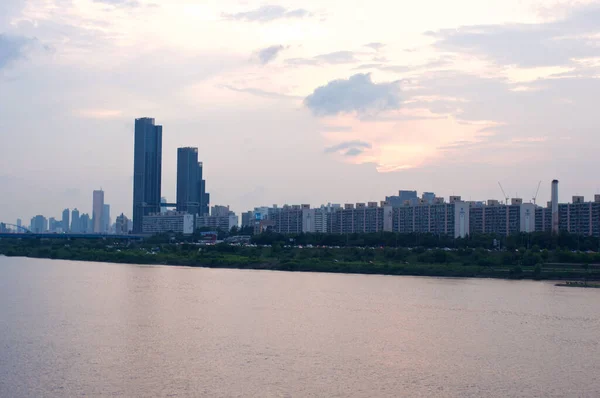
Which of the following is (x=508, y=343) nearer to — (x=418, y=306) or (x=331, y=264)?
(x=418, y=306)

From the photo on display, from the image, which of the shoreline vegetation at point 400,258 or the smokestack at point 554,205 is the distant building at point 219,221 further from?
the smokestack at point 554,205

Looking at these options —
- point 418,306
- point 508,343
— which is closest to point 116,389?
point 508,343

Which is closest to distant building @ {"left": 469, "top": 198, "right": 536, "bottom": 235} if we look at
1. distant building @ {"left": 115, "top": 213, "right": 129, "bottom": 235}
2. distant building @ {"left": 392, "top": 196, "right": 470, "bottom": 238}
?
distant building @ {"left": 392, "top": 196, "right": 470, "bottom": 238}

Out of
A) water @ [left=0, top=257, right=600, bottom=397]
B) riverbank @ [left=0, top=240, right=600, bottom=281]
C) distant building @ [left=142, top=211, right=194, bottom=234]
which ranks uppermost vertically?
distant building @ [left=142, top=211, right=194, bottom=234]

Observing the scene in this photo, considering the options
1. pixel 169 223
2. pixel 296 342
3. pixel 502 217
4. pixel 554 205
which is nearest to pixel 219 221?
pixel 169 223

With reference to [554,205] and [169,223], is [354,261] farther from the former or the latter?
[169,223]

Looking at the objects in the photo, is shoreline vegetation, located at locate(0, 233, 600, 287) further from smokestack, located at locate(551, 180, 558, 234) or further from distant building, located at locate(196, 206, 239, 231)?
distant building, located at locate(196, 206, 239, 231)
